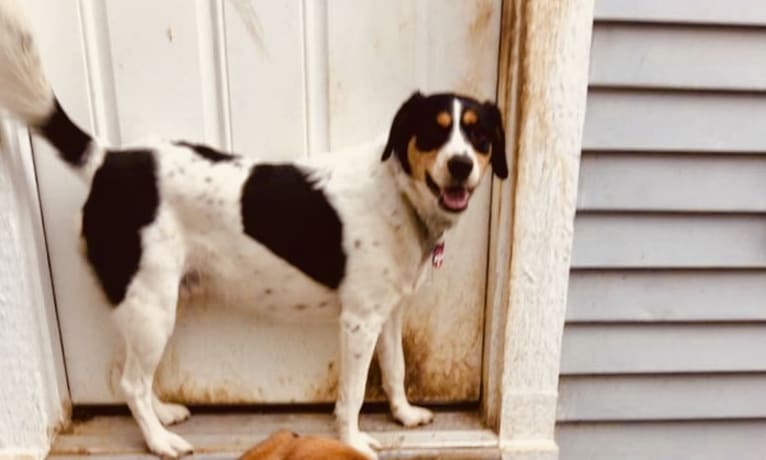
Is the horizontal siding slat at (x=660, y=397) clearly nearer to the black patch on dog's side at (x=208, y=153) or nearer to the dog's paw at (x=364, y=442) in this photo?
the dog's paw at (x=364, y=442)

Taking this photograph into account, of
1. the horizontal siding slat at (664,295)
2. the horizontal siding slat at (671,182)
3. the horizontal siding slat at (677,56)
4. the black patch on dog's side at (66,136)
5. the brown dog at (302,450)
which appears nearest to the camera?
the brown dog at (302,450)

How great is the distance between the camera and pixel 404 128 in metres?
1.40

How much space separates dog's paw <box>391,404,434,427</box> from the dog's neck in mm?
497

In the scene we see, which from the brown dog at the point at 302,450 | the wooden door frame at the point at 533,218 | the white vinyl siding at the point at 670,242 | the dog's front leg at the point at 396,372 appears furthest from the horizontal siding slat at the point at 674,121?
the brown dog at the point at 302,450

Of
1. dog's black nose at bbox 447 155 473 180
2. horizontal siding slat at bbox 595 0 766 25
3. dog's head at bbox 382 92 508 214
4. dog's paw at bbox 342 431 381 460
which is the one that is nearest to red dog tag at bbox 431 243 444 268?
dog's head at bbox 382 92 508 214

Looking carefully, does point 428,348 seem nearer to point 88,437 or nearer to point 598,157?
point 598,157

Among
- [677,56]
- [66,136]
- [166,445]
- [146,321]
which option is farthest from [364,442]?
[677,56]

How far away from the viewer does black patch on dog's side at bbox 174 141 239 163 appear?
1.51 m

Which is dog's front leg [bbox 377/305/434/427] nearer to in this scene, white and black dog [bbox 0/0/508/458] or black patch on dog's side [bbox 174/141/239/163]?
white and black dog [bbox 0/0/508/458]

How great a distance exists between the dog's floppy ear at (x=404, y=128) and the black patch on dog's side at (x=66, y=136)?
25.5 inches

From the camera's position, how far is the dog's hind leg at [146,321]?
4.93 feet

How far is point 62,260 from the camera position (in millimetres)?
1659

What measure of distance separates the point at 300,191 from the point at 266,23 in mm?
382

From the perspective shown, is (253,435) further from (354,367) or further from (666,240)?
(666,240)
